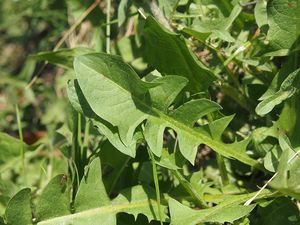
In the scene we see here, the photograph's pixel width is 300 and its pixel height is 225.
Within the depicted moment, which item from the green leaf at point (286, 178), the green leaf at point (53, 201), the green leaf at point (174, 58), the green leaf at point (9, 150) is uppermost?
the green leaf at point (174, 58)

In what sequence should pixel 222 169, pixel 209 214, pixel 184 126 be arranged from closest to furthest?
pixel 209 214 → pixel 184 126 → pixel 222 169

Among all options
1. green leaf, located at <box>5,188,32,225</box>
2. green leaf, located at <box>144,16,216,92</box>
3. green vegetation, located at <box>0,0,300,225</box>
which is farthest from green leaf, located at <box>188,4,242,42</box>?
green leaf, located at <box>5,188,32,225</box>

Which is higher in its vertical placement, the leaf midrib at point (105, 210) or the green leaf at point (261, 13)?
the green leaf at point (261, 13)

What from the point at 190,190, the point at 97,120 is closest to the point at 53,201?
the point at 97,120

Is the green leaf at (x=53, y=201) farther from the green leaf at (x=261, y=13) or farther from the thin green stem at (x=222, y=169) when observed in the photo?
the green leaf at (x=261, y=13)

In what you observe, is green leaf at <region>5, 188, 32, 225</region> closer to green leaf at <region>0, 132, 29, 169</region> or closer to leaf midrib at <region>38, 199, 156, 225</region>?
leaf midrib at <region>38, 199, 156, 225</region>

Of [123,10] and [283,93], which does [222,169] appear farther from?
[123,10]

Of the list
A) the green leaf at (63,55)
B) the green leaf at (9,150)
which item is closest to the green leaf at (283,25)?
the green leaf at (63,55)

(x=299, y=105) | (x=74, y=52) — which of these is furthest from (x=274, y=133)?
(x=74, y=52)

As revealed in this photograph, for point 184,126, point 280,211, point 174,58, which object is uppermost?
point 174,58
